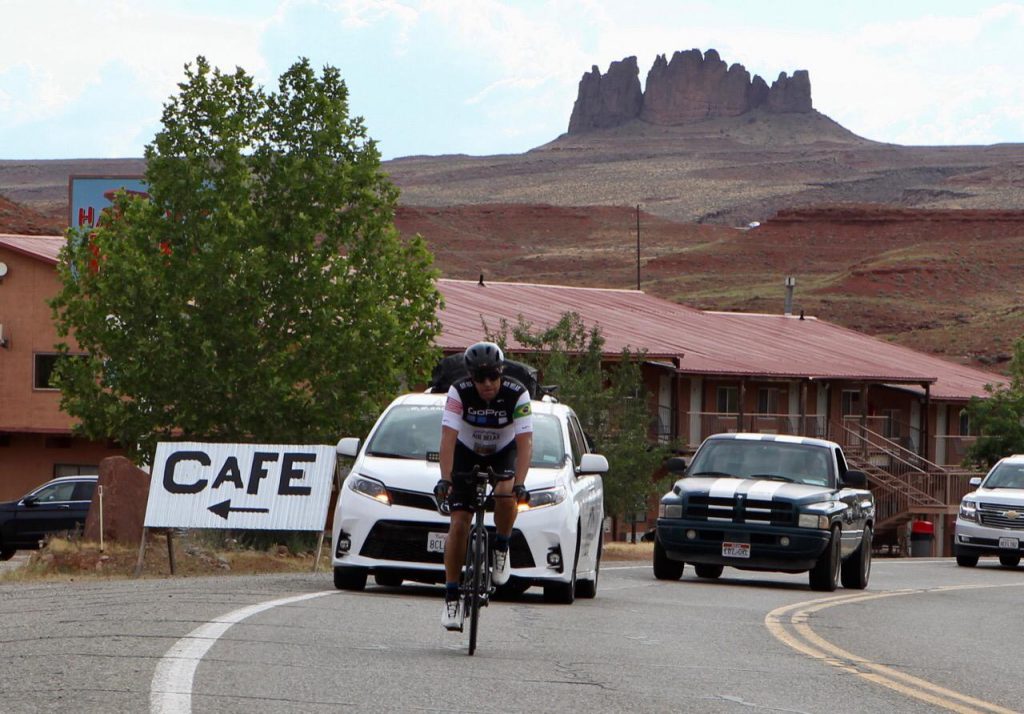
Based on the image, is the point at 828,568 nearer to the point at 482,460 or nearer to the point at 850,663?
the point at 850,663

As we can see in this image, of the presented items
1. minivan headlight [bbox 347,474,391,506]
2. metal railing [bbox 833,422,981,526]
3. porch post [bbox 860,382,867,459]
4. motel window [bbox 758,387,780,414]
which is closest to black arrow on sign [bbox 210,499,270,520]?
minivan headlight [bbox 347,474,391,506]

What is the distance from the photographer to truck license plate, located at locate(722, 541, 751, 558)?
65.5 feet

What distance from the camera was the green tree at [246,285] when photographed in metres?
29.5

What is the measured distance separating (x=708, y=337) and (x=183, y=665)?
162ft

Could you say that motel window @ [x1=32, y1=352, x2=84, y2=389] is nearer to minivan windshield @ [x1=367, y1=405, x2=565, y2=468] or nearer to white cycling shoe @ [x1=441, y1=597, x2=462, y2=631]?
minivan windshield @ [x1=367, y1=405, x2=565, y2=468]

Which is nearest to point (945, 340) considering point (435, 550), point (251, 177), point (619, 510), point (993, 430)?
point (993, 430)

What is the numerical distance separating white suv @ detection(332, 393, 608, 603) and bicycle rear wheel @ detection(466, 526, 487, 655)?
339 centimetres

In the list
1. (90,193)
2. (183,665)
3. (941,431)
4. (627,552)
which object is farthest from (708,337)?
(183,665)

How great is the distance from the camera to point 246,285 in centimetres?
2953

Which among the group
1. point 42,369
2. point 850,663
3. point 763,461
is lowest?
point 850,663

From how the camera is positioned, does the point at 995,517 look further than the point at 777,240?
No

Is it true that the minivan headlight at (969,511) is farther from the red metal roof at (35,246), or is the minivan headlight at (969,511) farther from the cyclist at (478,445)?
the red metal roof at (35,246)

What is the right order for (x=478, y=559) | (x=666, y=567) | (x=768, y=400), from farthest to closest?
(x=768, y=400)
(x=666, y=567)
(x=478, y=559)

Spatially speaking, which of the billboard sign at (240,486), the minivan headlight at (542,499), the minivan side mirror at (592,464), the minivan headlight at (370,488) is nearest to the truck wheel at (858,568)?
the billboard sign at (240,486)
